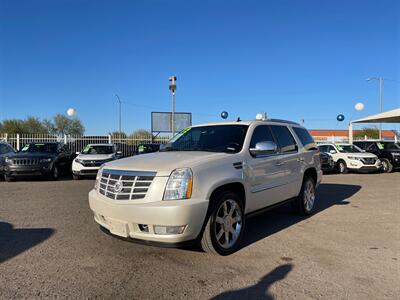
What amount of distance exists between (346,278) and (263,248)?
1.24 m

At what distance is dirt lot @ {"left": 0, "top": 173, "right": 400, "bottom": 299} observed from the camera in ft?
11.5

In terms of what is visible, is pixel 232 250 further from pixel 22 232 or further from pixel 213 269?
pixel 22 232

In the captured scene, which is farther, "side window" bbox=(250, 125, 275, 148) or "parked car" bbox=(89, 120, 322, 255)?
"side window" bbox=(250, 125, 275, 148)

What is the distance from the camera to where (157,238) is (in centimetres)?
399

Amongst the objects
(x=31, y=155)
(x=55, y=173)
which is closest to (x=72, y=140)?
(x=55, y=173)

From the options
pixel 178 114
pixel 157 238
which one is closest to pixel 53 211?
pixel 157 238

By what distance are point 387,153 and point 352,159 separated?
245 cm

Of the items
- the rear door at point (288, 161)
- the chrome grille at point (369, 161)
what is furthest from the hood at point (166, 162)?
the chrome grille at point (369, 161)

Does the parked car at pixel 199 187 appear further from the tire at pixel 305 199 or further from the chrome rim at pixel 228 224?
the tire at pixel 305 199

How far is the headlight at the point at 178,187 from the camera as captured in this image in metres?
3.98

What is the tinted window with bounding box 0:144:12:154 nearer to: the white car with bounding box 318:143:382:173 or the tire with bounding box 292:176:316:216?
the tire with bounding box 292:176:316:216

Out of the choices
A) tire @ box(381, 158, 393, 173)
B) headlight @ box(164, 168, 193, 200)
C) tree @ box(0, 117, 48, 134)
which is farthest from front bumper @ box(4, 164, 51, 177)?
tree @ box(0, 117, 48, 134)

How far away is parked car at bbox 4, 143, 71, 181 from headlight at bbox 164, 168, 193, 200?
10436 millimetres

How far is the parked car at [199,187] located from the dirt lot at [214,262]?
39 cm
